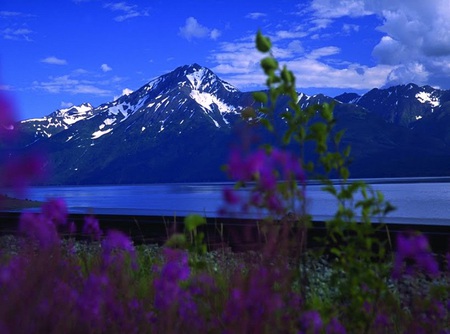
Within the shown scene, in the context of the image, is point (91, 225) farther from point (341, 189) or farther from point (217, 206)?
point (217, 206)

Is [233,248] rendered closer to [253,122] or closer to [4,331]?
[253,122]

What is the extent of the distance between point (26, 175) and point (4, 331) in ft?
1.42

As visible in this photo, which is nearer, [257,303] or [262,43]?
[257,303]

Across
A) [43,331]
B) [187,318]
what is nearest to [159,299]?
[187,318]

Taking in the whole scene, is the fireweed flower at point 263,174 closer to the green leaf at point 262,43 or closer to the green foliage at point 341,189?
the green foliage at point 341,189

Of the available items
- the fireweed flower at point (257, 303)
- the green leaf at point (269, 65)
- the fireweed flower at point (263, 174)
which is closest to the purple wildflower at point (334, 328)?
the fireweed flower at point (257, 303)

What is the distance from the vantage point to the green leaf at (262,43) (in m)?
1.98

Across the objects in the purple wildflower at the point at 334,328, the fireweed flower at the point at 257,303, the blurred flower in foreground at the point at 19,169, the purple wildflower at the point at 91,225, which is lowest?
the purple wildflower at the point at 334,328

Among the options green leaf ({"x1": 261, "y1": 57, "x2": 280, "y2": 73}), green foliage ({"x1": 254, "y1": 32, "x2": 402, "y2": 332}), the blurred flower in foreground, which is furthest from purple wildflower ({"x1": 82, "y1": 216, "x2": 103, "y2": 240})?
the blurred flower in foreground

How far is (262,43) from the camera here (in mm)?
1998

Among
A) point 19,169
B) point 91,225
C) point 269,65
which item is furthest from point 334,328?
point 91,225

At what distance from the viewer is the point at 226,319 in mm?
2000

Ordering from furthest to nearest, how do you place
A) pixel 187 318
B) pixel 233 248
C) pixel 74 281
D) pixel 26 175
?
pixel 233 248, pixel 74 281, pixel 187 318, pixel 26 175

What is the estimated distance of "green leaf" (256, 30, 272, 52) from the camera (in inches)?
78.1
